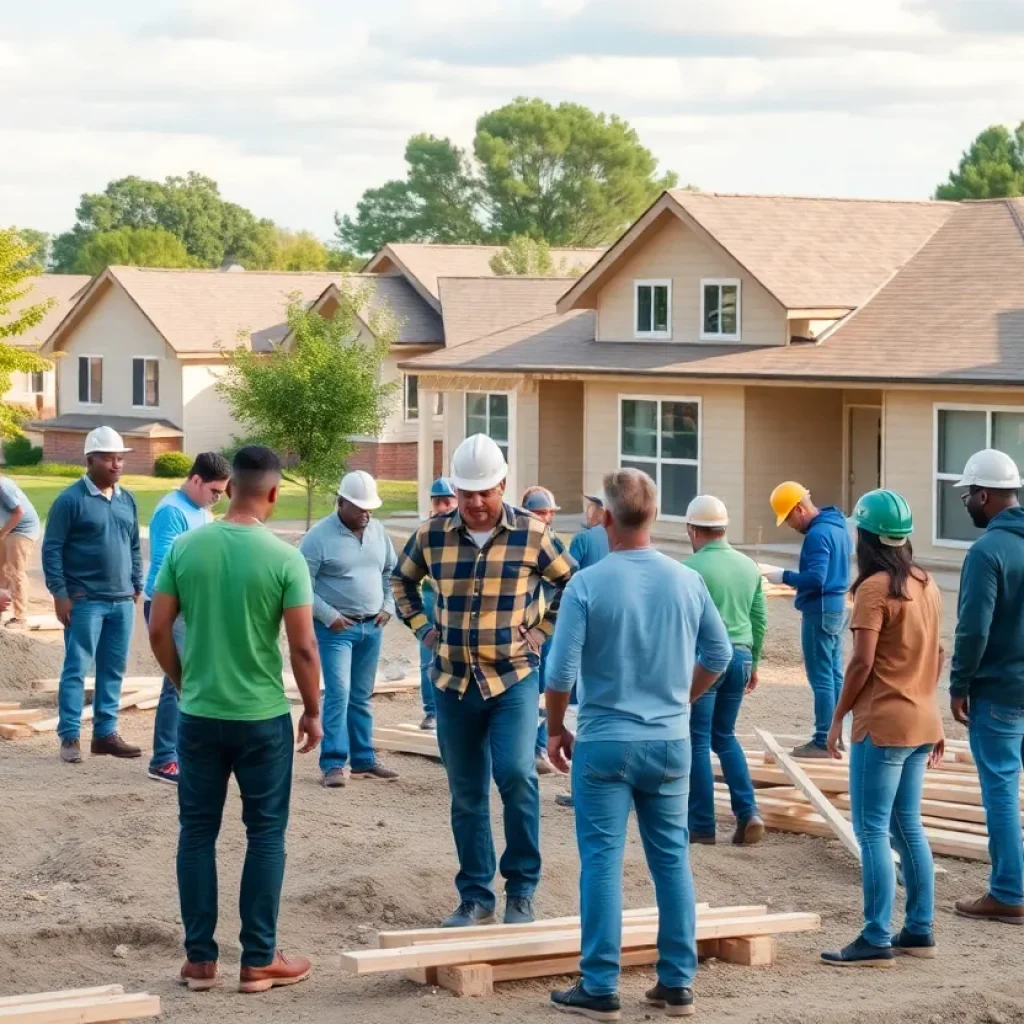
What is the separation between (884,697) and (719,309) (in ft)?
76.3

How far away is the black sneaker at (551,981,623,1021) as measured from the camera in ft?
22.0

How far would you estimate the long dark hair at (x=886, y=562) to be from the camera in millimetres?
7426

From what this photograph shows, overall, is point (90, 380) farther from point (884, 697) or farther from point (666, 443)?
point (884, 697)

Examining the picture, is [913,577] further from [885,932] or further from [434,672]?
[434,672]

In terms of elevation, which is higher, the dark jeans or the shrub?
the shrub

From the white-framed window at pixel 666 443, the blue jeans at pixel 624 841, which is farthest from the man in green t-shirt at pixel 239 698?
the white-framed window at pixel 666 443

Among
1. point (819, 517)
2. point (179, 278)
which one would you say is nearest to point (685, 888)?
point (819, 517)

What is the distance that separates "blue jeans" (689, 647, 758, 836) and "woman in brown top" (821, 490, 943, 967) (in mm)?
2036

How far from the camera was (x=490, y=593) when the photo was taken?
765 cm

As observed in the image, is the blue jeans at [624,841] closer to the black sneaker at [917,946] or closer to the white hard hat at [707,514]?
the black sneaker at [917,946]

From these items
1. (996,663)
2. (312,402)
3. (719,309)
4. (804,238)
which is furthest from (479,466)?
(804,238)

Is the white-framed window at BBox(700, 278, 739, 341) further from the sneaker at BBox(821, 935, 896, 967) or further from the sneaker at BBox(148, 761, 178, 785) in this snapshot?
the sneaker at BBox(821, 935, 896, 967)

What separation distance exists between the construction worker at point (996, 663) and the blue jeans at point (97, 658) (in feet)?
19.5

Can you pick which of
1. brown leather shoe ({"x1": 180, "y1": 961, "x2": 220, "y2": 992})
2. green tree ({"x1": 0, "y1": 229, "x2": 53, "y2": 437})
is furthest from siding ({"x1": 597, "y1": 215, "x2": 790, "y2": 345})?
brown leather shoe ({"x1": 180, "y1": 961, "x2": 220, "y2": 992})
